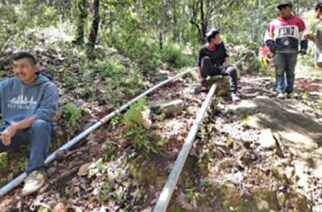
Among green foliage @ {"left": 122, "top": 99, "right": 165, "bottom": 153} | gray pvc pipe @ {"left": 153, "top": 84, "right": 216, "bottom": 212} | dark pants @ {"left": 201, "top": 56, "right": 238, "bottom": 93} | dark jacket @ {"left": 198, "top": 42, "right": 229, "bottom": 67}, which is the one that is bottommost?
gray pvc pipe @ {"left": 153, "top": 84, "right": 216, "bottom": 212}

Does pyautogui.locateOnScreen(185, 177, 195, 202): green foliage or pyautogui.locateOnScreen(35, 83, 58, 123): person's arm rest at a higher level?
pyautogui.locateOnScreen(35, 83, 58, 123): person's arm

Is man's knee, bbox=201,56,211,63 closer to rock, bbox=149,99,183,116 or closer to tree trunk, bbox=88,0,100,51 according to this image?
rock, bbox=149,99,183,116

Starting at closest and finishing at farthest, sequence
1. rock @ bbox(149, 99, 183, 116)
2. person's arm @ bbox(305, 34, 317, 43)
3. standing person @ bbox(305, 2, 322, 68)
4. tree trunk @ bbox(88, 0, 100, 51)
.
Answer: rock @ bbox(149, 99, 183, 116)
standing person @ bbox(305, 2, 322, 68)
person's arm @ bbox(305, 34, 317, 43)
tree trunk @ bbox(88, 0, 100, 51)

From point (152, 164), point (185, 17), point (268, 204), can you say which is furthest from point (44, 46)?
point (185, 17)

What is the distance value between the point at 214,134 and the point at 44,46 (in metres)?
5.90

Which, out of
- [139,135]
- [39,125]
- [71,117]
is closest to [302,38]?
[139,135]

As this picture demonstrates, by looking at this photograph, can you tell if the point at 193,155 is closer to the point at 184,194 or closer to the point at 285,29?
the point at 184,194

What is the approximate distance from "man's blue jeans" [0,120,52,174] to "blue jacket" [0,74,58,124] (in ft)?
0.58

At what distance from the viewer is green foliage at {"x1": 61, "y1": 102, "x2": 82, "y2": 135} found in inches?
159

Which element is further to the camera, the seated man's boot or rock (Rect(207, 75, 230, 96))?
rock (Rect(207, 75, 230, 96))

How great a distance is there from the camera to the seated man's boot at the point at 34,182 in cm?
291

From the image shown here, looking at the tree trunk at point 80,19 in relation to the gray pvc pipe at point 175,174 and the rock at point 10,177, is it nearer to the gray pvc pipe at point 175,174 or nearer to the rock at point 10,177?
the rock at point 10,177

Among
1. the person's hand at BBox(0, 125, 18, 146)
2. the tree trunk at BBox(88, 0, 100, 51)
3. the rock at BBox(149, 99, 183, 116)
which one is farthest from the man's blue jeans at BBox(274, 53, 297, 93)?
the tree trunk at BBox(88, 0, 100, 51)

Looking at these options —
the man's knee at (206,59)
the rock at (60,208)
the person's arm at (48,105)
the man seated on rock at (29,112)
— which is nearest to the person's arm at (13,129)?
the man seated on rock at (29,112)
